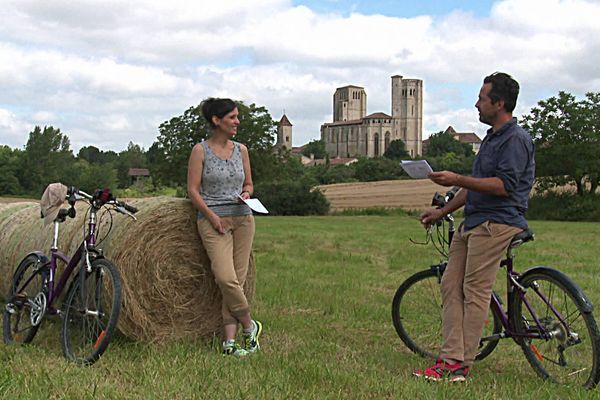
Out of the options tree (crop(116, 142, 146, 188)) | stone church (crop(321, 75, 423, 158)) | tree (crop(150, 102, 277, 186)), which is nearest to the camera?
tree (crop(150, 102, 277, 186))

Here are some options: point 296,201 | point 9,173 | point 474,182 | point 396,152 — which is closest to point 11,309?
point 474,182

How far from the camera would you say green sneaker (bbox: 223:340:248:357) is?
17.6 ft

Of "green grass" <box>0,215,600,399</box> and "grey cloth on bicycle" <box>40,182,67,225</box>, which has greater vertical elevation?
"grey cloth on bicycle" <box>40,182,67,225</box>

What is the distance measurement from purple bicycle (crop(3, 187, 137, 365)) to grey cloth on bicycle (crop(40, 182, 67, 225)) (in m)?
0.14

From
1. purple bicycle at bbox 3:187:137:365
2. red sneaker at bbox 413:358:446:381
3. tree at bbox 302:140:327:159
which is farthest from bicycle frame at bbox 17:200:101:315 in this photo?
tree at bbox 302:140:327:159

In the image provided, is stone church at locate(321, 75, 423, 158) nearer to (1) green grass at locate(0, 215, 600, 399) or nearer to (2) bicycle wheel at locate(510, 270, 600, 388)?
(1) green grass at locate(0, 215, 600, 399)

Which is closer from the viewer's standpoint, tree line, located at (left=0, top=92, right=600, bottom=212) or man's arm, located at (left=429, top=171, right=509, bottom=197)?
man's arm, located at (left=429, top=171, right=509, bottom=197)

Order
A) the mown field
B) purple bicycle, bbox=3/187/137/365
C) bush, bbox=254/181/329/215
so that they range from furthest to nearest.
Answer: the mown field < bush, bbox=254/181/329/215 < purple bicycle, bbox=3/187/137/365

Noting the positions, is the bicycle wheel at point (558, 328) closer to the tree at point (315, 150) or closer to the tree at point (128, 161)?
the tree at point (128, 161)

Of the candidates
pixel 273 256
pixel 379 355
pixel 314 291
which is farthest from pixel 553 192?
pixel 379 355

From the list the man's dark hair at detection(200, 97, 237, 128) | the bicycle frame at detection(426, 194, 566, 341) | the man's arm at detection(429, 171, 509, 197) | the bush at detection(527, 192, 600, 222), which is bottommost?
the bush at detection(527, 192, 600, 222)

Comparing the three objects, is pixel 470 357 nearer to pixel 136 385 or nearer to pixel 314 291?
pixel 136 385

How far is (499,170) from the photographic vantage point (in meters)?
4.59

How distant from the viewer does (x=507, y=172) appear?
4555 mm
